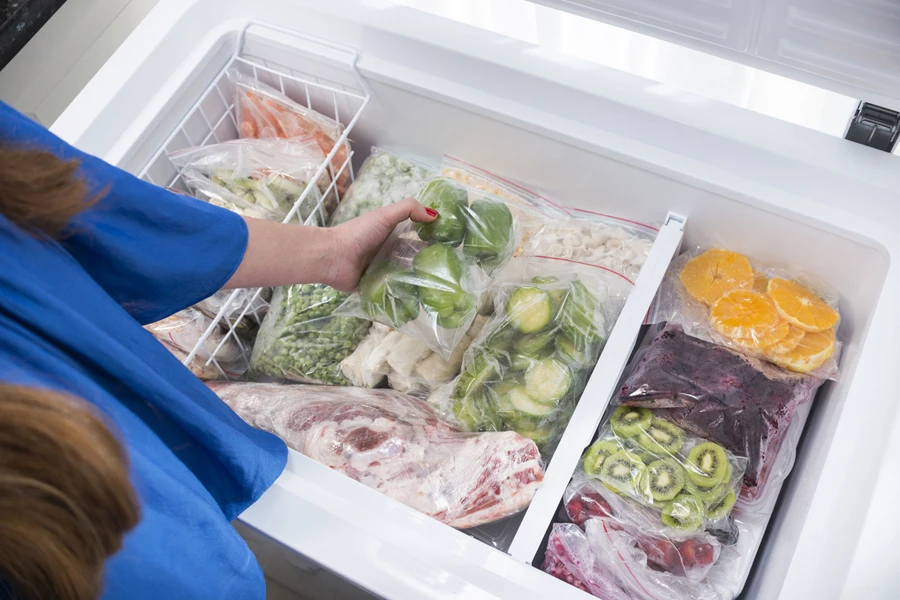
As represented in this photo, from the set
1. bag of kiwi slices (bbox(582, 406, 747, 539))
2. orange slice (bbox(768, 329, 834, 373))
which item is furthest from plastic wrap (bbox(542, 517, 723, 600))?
orange slice (bbox(768, 329, 834, 373))

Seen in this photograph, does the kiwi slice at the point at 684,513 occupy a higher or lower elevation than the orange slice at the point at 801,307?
lower

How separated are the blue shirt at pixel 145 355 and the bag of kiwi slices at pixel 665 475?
43 cm

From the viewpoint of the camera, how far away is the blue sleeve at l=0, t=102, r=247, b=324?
0.68 m

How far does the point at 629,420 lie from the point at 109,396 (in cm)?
64

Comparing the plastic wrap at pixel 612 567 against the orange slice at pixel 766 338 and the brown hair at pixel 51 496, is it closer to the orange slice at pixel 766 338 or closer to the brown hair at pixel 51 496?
the orange slice at pixel 766 338

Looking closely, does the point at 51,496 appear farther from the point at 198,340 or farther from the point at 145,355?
the point at 198,340

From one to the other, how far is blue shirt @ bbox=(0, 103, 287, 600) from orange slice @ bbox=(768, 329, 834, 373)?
0.68m

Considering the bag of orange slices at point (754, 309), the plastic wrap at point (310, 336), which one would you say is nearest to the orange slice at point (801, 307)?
the bag of orange slices at point (754, 309)

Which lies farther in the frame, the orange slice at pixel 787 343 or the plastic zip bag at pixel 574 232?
the plastic zip bag at pixel 574 232

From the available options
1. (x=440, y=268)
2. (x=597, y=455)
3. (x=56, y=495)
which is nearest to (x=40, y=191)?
(x=56, y=495)

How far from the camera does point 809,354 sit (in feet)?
3.16

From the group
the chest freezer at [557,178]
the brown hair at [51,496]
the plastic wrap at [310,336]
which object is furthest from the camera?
the plastic wrap at [310,336]

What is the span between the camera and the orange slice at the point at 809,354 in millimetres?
960

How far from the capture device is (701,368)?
979mm
